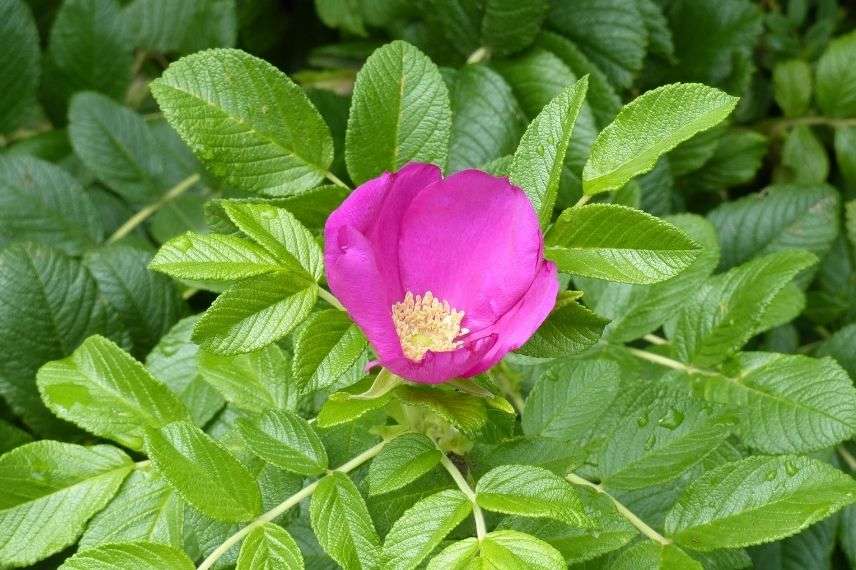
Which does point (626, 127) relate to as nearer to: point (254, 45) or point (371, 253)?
point (371, 253)

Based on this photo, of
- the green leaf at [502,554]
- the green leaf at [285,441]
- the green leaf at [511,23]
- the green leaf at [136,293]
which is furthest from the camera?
the green leaf at [511,23]

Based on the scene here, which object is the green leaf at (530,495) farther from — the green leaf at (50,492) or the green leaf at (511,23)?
the green leaf at (511,23)

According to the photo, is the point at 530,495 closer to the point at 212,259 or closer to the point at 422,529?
the point at 422,529

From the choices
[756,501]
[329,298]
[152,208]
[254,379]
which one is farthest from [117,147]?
[756,501]

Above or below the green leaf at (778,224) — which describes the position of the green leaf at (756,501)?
above

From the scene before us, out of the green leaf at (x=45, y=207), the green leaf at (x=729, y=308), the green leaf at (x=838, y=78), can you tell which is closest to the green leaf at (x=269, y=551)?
the green leaf at (x=729, y=308)

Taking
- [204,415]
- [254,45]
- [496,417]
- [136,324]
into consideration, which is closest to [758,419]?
[496,417]

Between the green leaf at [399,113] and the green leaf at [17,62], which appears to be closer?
the green leaf at [399,113]
